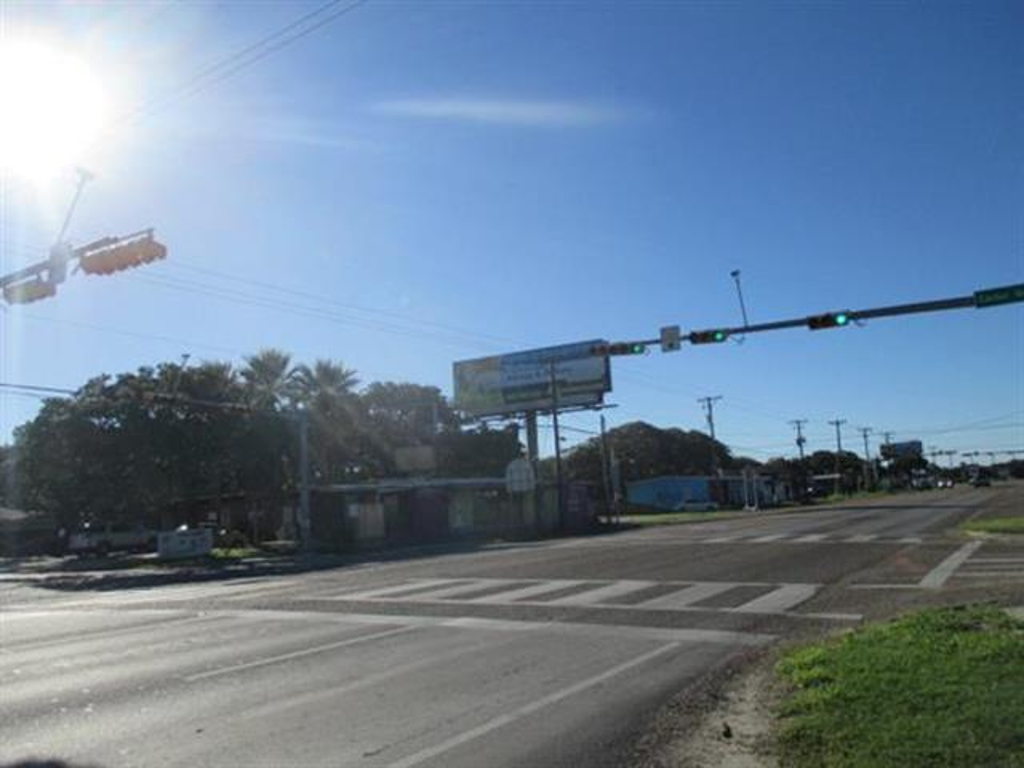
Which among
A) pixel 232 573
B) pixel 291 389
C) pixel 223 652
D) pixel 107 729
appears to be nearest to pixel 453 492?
pixel 291 389

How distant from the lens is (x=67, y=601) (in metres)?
24.8

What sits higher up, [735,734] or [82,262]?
[82,262]

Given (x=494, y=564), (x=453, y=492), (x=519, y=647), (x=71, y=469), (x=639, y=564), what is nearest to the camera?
(x=519, y=647)

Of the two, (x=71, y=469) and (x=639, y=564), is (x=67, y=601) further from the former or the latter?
(x=71, y=469)

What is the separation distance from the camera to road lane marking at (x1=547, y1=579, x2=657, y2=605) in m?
16.8

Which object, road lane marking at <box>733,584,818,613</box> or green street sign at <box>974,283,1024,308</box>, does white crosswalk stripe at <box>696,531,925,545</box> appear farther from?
road lane marking at <box>733,584,818,613</box>

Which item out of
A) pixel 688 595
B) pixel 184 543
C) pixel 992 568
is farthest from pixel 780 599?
pixel 184 543

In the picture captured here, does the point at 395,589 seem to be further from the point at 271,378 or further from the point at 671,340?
the point at 271,378

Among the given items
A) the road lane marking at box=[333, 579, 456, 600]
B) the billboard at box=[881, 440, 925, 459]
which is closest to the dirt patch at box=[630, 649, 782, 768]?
the road lane marking at box=[333, 579, 456, 600]

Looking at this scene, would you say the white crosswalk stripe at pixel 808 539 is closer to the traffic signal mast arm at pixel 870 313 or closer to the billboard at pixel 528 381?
the traffic signal mast arm at pixel 870 313

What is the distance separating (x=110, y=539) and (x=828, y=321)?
4548cm

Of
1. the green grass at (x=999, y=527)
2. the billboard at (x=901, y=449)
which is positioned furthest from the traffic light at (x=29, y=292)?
the billboard at (x=901, y=449)

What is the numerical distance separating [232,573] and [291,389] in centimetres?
2654

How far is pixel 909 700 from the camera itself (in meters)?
7.36
